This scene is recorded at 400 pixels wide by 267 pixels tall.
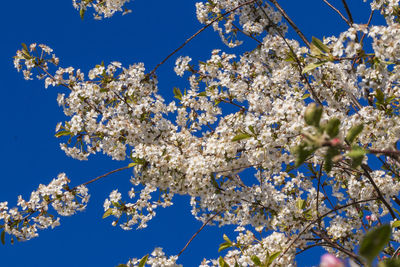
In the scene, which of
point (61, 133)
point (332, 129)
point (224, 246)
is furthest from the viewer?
point (61, 133)

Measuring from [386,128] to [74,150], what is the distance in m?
3.75

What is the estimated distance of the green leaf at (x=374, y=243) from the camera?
4.49ft

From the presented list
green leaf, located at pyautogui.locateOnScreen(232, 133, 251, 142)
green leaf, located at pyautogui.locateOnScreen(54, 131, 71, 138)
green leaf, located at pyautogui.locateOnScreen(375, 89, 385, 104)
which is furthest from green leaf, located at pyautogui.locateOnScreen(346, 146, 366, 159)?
green leaf, located at pyautogui.locateOnScreen(54, 131, 71, 138)

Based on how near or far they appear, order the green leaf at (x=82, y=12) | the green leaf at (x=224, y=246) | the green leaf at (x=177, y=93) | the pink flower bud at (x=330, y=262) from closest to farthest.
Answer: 1. the pink flower bud at (x=330, y=262)
2. the green leaf at (x=224, y=246)
3. the green leaf at (x=177, y=93)
4. the green leaf at (x=82, y=12)

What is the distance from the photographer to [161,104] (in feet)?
18.0

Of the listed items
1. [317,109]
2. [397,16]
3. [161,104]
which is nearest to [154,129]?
[161,104]

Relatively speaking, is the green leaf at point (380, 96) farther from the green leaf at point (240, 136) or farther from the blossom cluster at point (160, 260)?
the blossom cluster at point (160, 260)

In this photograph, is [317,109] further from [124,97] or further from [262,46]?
[262,46]

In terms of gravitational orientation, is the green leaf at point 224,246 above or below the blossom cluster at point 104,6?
below

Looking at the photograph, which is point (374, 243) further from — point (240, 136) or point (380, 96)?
point (380, 96)

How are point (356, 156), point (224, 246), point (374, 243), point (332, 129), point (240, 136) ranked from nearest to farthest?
point (374, 243)
point (332, 129)
point (356, 156)
point (240, 136)
point (224, 246)

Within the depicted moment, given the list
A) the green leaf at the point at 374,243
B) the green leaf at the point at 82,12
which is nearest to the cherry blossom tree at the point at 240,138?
the green leaf at the point at 82,12

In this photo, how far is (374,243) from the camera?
137 cm

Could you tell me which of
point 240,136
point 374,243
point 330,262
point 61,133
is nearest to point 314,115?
point 374,243
